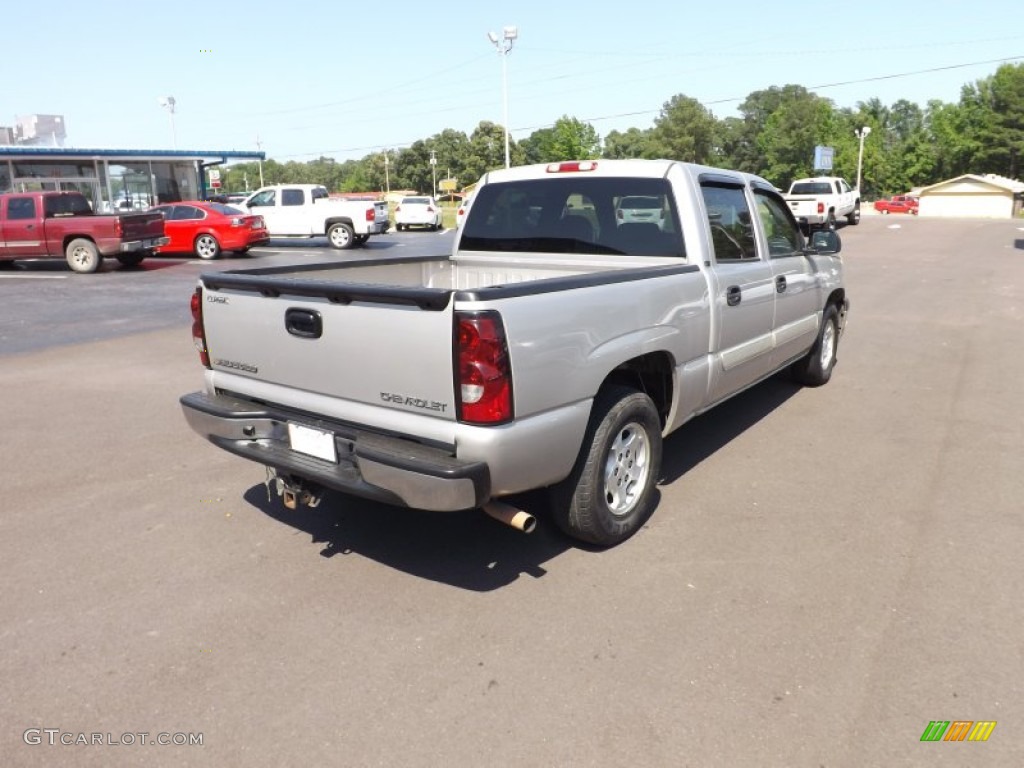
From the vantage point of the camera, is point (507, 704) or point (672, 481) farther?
point (672, 481)

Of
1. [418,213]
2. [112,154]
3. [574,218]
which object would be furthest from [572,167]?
[112,154]

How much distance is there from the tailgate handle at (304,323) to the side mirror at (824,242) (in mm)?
4407

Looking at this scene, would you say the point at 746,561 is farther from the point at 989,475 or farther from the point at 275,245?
the point at 275,245

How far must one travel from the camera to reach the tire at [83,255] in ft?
57.9

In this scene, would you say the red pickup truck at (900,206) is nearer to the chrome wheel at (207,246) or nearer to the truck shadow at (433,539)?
the chrome wheel at (207,246)

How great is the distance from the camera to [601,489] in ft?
12.5

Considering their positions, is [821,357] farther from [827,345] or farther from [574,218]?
[574,218]

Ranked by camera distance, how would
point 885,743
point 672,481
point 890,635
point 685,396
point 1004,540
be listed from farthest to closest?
point 672,481 < point 685,396 < point 1004,540 < point 890,635 < point 885,743

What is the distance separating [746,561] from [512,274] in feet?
7.76

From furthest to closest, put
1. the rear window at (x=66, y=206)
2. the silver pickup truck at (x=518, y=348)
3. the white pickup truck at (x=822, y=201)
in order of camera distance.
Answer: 1. the white pickup truck at (x=822, y=201)
2. the rear window at (x=66, y=206)
3. the silver pickup truck at (x=518, y=348)

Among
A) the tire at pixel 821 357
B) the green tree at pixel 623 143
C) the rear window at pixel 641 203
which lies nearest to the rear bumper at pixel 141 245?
the tire at pixel 821 357

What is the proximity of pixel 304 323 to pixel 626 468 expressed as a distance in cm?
175

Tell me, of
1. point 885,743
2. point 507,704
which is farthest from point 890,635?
point 507,704

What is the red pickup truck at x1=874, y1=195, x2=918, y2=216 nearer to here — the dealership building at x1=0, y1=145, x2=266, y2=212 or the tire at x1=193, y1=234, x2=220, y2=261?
the dealership building at x1=0, y1=145, x2=266, y2=212
